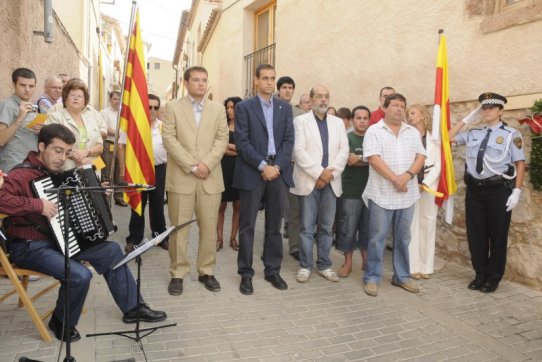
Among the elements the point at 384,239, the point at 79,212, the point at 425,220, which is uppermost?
the point at 79,212

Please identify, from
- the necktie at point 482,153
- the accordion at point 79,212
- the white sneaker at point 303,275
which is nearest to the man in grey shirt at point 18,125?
the accordion at point 79,212

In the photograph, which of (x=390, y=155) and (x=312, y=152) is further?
(x=312, y=152)

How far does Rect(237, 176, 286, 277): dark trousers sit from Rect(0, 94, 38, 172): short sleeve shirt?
6.91 ft

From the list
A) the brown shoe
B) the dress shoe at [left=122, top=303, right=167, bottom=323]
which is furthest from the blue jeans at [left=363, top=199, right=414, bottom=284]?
the dress shoe at [left=122, top=303, right=167, bottom=323]

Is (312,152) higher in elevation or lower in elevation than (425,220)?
higher

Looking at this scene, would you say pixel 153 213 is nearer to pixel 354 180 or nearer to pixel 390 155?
pixel 354 180

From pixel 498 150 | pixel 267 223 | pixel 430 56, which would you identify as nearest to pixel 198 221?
pixel 267 223

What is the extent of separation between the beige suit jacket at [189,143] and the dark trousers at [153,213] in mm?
1339

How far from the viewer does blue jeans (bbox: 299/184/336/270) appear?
462cm

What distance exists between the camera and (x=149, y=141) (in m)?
4.59

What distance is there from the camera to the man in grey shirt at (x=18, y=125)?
407 centimetres

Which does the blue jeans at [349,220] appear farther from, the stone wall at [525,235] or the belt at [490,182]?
the stone wall at [525,235]

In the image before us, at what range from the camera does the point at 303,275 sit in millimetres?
4613

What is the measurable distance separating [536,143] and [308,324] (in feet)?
9.43
